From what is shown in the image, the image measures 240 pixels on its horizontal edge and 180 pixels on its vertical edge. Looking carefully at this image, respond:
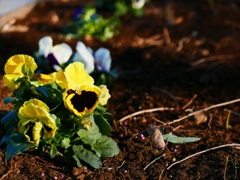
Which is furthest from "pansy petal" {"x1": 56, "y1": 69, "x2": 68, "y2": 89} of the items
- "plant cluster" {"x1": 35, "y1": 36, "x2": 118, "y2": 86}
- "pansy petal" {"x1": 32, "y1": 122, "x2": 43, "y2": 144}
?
"plant cluster" {"x1": 35, "y1": 36, "x2": 118, "y2": 86}

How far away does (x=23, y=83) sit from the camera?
2018mm

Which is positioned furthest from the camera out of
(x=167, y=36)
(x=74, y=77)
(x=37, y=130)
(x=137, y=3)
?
(x=137, y=3)

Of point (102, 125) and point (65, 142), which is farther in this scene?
point (102, 125)

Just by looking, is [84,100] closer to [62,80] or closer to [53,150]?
[62,80]

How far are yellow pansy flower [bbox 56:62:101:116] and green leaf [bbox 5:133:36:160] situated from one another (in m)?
0.27

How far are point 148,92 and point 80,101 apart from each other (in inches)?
45.8

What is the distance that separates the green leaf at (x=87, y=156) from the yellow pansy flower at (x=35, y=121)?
221 mm

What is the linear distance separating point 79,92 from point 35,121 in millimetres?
242

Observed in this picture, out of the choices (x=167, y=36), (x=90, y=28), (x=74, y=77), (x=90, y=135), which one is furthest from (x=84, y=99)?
(x=167, y=36)

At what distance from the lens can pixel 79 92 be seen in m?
1.87

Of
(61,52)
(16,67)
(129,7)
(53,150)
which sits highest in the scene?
(16,67)

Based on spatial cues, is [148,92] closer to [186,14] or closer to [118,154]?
[118,154]

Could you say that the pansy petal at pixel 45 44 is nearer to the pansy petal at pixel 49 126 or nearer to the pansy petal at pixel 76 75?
the pansy petal at pixel 76 75

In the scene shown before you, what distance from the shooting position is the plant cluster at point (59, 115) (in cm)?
183
